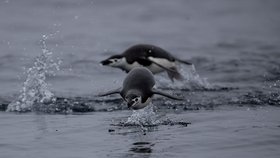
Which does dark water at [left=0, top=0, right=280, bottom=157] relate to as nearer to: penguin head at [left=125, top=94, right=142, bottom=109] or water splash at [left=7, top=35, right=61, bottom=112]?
water splash at [left=7, top=35, right=61, bottom=112]

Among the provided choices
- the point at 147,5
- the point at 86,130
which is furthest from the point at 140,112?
the point at 147,5

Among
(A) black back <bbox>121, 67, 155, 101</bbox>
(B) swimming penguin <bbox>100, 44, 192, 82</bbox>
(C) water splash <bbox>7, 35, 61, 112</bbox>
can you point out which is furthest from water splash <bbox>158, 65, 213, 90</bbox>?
(A) black back <bbox>121, 67, 155, 101</bbox>

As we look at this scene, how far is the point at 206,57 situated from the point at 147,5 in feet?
26.5

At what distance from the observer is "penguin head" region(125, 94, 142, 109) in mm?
8259

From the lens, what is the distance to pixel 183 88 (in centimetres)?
1119

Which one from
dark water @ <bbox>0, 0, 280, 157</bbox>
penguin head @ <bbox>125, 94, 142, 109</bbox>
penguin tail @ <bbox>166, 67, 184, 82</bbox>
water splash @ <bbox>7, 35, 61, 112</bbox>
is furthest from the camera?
penguin tail @ <bbox>166, 67, 184, 82</bbox>

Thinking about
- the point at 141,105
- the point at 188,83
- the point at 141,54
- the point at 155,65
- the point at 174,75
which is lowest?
the point at 141,105

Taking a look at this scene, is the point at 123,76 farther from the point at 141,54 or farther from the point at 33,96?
the point at 33,96

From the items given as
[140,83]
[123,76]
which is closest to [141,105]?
[140,83]

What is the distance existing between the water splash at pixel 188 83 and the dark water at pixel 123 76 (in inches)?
0.8

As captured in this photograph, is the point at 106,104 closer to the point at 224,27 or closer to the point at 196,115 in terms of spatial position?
the point at 196,115

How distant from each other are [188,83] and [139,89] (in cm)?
281

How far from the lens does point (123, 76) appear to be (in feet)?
40.8

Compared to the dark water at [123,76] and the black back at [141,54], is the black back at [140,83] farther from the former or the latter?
the black back at [141,54]
